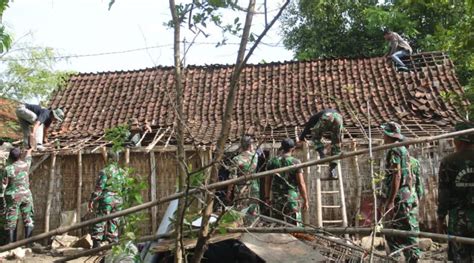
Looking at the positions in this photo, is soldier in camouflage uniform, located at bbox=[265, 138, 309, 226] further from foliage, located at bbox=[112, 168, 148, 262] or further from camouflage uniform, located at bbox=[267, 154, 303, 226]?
foliage, located at bbox=[112, 168, 148, 262]

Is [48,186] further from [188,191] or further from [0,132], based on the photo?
[188,191]

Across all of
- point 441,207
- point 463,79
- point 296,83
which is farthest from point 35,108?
point 463,79

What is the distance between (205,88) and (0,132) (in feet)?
17.6

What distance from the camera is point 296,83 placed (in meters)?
13.0

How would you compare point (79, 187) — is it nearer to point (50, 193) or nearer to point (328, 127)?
point (50, 193)

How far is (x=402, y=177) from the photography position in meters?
5.74

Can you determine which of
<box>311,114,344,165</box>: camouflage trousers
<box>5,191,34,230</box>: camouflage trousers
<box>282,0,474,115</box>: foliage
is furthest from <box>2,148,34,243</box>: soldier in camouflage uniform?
<box>282,0,474,115</box>: foliage

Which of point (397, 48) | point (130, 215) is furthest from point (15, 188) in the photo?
point (397, 48)

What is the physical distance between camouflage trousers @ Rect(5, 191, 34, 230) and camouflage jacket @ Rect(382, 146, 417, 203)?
5837 millimetres

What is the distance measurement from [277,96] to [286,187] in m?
5.94

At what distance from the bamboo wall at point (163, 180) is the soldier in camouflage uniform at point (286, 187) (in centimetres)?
314

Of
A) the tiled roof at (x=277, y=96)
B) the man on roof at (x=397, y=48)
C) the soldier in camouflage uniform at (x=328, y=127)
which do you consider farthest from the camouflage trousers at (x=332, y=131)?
the man on roof at (x=397, y=48)

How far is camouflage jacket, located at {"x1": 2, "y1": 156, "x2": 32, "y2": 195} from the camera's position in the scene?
8.43 meters

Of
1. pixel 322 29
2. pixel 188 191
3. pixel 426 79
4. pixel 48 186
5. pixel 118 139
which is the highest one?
pixel 322 29
